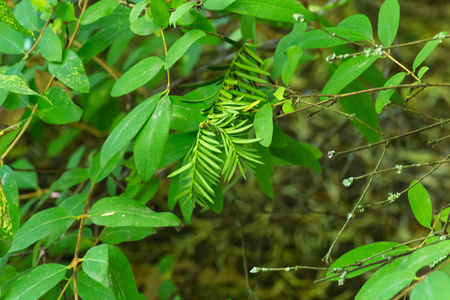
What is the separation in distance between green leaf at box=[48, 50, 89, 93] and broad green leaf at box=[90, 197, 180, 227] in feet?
0.55

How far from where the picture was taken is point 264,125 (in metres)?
0.57

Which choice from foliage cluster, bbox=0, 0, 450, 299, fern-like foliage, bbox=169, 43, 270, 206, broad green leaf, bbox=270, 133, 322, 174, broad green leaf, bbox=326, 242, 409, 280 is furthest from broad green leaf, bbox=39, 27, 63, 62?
broad green leaf, bbox=326, 242, 409, 280

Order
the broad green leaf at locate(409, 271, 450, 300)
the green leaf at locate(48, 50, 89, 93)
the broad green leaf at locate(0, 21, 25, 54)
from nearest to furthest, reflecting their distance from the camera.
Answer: the broad green leaf at locate(409, 271, 450, 300) → the green leaf at locate(48, 50, 89, 93) → the broad green leaf at locate(0, 21, 25, 54)

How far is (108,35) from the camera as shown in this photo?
0.84 m

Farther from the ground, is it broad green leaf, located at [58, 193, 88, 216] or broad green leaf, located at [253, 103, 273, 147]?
broad green leaf, located at [253, 103, 273, 147]

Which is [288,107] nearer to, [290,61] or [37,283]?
[290,61]

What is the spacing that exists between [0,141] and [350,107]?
53 centimetres

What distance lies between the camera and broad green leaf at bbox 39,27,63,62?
705mm

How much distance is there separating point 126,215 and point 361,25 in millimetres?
Answer: 395

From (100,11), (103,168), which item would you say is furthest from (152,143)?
(100,11)

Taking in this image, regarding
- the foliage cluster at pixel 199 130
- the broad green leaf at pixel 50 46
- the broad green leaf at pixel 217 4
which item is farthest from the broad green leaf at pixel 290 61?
the broad green leaf at pixel 50 46

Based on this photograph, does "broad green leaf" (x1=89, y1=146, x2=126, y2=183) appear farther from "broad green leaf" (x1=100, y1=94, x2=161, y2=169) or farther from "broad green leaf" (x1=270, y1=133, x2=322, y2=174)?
"broad green leaf" (x1=270, y1=133, x2=322, y2=174)

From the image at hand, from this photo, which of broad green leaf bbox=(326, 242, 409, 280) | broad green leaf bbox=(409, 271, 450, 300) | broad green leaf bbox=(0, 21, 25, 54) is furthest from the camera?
broad green leaf bbox=(0, 21, 25, 54)

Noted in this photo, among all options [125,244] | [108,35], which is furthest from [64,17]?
[125,244]
